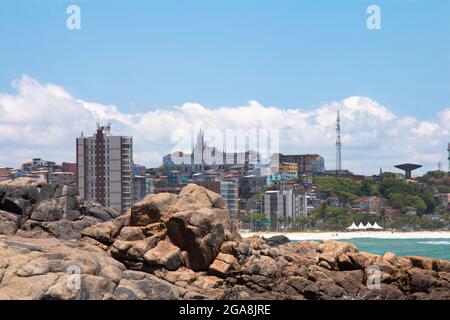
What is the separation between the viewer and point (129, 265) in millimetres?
30172

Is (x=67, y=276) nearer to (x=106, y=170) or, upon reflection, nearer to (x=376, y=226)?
(x=106, y=170)

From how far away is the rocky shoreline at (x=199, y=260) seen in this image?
2748 cm

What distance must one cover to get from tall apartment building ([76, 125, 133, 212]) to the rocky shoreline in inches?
2280

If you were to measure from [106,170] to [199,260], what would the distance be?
2642 inches

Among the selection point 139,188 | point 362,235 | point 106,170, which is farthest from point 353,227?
point 106,170

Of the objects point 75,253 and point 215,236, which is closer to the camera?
point 75,253

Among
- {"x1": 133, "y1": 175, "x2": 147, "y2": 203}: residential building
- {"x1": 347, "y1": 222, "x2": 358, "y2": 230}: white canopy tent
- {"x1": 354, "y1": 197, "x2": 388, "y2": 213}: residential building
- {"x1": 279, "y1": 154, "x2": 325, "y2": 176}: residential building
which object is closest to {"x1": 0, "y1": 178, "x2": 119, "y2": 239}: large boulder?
{"x1": 133, "y1": 175, "x2": 147, "y2": 203}: residential building

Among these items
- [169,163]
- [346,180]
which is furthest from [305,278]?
[346,180]

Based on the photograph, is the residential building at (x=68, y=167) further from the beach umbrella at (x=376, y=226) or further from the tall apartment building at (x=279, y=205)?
→ the beach umbrella at (x=376, y=226)

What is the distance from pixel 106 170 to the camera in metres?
96.7
